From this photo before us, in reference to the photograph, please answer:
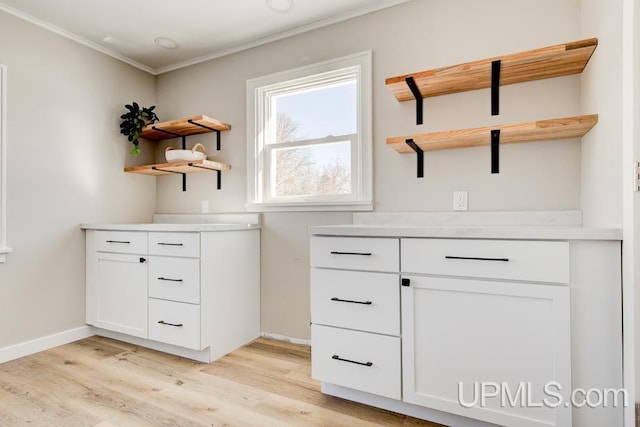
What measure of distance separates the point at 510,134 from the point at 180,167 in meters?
2.34

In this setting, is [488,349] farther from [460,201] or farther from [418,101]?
[418,101]

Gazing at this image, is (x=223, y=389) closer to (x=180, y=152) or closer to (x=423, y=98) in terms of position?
(x=180, y=152)

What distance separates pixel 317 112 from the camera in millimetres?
2688

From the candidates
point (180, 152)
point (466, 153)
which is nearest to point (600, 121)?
point (466, 153)

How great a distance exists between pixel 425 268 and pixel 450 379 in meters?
0.48

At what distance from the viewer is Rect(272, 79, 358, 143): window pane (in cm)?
256

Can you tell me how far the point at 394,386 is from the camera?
165 centimetres

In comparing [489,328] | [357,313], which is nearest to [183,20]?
[357,313]

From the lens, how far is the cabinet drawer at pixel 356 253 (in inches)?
65.9

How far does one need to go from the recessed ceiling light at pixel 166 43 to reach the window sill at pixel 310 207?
4.63 ft

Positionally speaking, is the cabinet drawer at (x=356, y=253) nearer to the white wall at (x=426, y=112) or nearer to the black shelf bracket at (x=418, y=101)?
the white wall at (x=426, y=112)

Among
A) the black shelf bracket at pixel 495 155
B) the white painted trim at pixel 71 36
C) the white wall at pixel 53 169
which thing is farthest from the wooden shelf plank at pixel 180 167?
the black shelf bracket at pixel 495 155

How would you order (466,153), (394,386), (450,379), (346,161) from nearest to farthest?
1. (450,379)
2. (394,386)
3. (466,153)
4. (346,161)

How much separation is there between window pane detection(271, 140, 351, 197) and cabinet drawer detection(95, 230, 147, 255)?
3.29 feet
